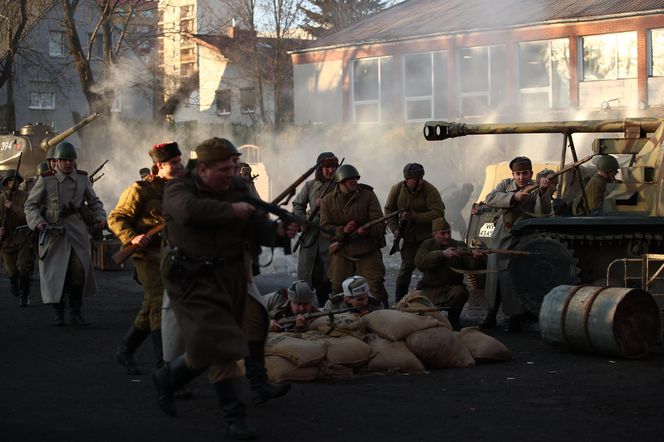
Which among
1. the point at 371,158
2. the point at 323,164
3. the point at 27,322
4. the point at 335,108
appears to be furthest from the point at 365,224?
the point at 335,108

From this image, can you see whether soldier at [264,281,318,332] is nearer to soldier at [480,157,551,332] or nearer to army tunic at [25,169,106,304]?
soldier at [480,157,551,332]

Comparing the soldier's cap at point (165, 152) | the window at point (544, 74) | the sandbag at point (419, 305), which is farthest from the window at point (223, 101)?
the soldier's cap at point (165, 152)

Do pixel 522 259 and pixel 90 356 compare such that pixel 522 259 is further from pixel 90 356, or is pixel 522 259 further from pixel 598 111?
pixel 598 111

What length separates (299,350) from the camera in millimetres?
9359

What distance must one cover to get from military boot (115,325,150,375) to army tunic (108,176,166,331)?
7 cm

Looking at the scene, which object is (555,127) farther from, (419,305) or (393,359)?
(393,359)

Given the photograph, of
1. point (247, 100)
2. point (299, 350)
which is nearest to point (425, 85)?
point (247, 100)

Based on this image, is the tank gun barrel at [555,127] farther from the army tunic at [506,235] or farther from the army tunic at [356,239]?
the army tunic at [356,239]

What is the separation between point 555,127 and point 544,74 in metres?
22.8

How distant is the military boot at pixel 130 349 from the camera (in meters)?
9.84

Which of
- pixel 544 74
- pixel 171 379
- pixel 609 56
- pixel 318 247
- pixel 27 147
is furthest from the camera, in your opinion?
pixel 544 74

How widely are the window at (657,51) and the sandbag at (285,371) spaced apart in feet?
85.4

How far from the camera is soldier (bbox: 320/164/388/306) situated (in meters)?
12.5

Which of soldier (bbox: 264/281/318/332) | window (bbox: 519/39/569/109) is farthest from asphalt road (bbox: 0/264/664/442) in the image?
window (bbox: 519/39/569/109)
